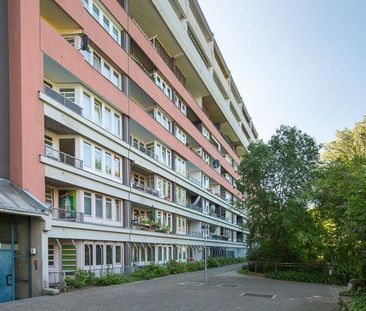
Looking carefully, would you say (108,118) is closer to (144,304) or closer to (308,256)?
(144,304)

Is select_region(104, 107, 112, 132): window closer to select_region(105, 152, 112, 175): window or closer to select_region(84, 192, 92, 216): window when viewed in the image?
select_region(105, 152, 112, 175): window

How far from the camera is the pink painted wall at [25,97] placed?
61.4 feet

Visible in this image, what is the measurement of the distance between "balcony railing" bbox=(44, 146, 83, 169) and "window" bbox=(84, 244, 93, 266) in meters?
4.16

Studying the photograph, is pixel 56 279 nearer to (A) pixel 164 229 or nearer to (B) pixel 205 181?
(A) pixel 164 229

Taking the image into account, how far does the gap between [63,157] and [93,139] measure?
234cm

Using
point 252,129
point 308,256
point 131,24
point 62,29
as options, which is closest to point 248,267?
point 308,256

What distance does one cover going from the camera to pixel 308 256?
31.4 metres

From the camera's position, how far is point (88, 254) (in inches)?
942

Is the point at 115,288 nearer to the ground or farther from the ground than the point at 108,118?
nearer to the ground

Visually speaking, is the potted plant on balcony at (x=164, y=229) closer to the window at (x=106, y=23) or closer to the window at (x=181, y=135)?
the window at (x=181, y=135)

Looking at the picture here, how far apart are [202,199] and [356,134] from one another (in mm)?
18810

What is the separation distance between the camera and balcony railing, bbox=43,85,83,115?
69.1ft

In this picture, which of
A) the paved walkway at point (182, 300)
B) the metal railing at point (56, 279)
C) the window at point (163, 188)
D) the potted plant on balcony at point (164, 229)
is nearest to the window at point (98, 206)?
the paved walkway at point (182, 300)

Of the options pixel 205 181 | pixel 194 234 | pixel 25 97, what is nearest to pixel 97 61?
pixel 25 97
